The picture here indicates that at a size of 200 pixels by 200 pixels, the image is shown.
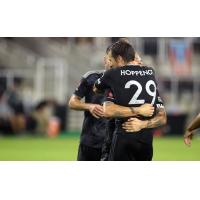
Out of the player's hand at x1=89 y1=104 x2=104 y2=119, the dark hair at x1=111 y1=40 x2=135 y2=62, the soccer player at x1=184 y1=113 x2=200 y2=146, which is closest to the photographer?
the soccer player at x1=184 y1=113 x2=200 y2=146

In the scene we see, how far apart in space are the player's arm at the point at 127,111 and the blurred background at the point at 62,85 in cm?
748

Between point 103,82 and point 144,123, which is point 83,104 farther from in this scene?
point 144,123

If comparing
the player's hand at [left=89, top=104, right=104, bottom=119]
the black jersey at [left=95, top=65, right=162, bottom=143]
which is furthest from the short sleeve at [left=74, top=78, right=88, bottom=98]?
the black jersey at [left=95, top=65, right=162, bottom=143]

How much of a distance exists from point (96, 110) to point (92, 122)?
0.59 feet

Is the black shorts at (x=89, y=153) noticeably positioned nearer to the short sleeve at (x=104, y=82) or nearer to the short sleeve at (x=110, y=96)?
the short sleeve at (x=110, y=96)

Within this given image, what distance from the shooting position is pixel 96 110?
5.86 m

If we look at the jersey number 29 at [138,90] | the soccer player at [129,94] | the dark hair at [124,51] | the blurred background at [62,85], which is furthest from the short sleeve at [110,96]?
the blurred background at [62,85]

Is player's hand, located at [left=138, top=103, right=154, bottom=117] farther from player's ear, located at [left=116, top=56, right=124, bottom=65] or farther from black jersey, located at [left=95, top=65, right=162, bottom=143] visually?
player's ear, located at [left=116, top=56, right=124, bottom=65]

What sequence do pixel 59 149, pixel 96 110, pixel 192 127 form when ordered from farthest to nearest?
1. pixel 59 149
2. pixel 96 110
3. pixel 192 127

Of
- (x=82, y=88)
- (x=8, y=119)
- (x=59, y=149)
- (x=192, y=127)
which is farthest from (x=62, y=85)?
(x=192, y=127)

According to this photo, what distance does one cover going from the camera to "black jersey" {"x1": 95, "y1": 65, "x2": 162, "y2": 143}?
17.3ft

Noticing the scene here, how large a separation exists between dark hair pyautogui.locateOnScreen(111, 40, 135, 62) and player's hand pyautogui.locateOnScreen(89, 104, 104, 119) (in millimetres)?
621

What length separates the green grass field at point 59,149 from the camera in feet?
36.0
